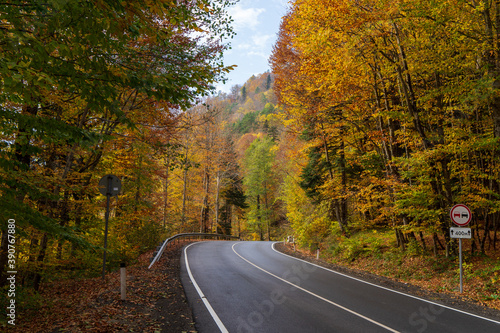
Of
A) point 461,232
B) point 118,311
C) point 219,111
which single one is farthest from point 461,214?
point 118,311

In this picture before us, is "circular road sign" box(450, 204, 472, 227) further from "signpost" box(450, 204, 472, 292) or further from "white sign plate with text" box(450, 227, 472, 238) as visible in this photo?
"white sign plate with text" box(450, 227, 472, 238)

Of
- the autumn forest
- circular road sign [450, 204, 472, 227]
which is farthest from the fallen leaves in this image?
circular road sign [450, 204, 472, 227]

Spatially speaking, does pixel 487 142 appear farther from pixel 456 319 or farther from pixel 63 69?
pixel 63 69

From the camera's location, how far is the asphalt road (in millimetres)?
6180

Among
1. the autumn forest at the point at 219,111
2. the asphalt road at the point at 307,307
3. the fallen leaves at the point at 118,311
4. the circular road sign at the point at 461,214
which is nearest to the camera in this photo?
the autumn forest at the point at 219,111

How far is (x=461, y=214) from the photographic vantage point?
9.85 m

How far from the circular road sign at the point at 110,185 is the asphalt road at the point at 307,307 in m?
3.79

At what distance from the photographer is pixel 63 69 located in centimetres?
364

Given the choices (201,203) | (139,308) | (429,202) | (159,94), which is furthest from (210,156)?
(159,94)

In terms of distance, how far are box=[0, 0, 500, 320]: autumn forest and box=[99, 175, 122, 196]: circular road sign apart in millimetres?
1085

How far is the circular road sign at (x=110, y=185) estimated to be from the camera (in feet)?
30.8

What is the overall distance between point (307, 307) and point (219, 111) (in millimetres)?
9237

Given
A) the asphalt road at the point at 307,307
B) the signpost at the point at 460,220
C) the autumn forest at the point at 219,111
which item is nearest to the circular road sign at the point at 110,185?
the autumn forest at the point at 219,111

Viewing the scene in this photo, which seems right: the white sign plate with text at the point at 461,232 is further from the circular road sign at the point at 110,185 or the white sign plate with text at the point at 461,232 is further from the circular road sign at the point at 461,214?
the circular road sign at the point at 110,185
